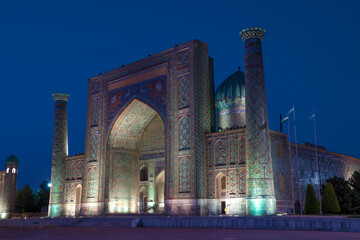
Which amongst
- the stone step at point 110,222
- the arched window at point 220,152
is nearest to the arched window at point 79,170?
the stone step at point 110,222

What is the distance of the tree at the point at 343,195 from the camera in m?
17.9

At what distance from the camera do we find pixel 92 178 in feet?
68.3

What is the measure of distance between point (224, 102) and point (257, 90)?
4.27 m

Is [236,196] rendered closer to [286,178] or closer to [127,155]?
[286,178]

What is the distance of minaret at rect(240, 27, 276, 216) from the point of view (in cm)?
1389

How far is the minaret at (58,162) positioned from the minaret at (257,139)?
1275cm

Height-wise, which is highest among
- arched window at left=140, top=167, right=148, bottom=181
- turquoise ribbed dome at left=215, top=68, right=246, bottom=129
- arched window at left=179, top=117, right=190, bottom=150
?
turquoise ribbed dome at left=215, top=68, right=246, bottom=129

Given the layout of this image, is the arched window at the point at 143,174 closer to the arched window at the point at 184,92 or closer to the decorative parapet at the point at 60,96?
the arched window at the point at 184,92

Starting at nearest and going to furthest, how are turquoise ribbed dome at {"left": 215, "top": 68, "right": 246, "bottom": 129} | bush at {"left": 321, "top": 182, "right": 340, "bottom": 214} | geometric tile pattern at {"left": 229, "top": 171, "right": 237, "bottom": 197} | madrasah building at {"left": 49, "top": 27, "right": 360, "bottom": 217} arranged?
madrasah building at {"left": 49, "top": 27, "right": 360, "bottom": 217}, bush at {"left": 321, "top": 182, "right": 340, "bottom": 214}, geometric tile pattern at {"left": 229, "top": 171, "right": 237, "bottom": 197}, turquoise ribbed dome at {"left": 215, "top": 68, "right": 246, "bottom": 129}

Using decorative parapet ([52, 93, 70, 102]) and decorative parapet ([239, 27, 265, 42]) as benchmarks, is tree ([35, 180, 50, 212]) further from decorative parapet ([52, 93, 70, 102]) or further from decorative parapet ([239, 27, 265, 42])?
decorative parapet ([239, 27, 265, 42])

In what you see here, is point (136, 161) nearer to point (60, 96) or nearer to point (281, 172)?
point (60, 96)

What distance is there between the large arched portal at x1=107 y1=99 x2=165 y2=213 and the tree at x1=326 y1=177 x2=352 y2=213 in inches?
335

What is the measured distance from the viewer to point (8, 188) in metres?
28.4

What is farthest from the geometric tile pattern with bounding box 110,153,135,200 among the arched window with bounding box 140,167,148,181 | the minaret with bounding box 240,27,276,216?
the minaret with bounding box 240,27,276,216
